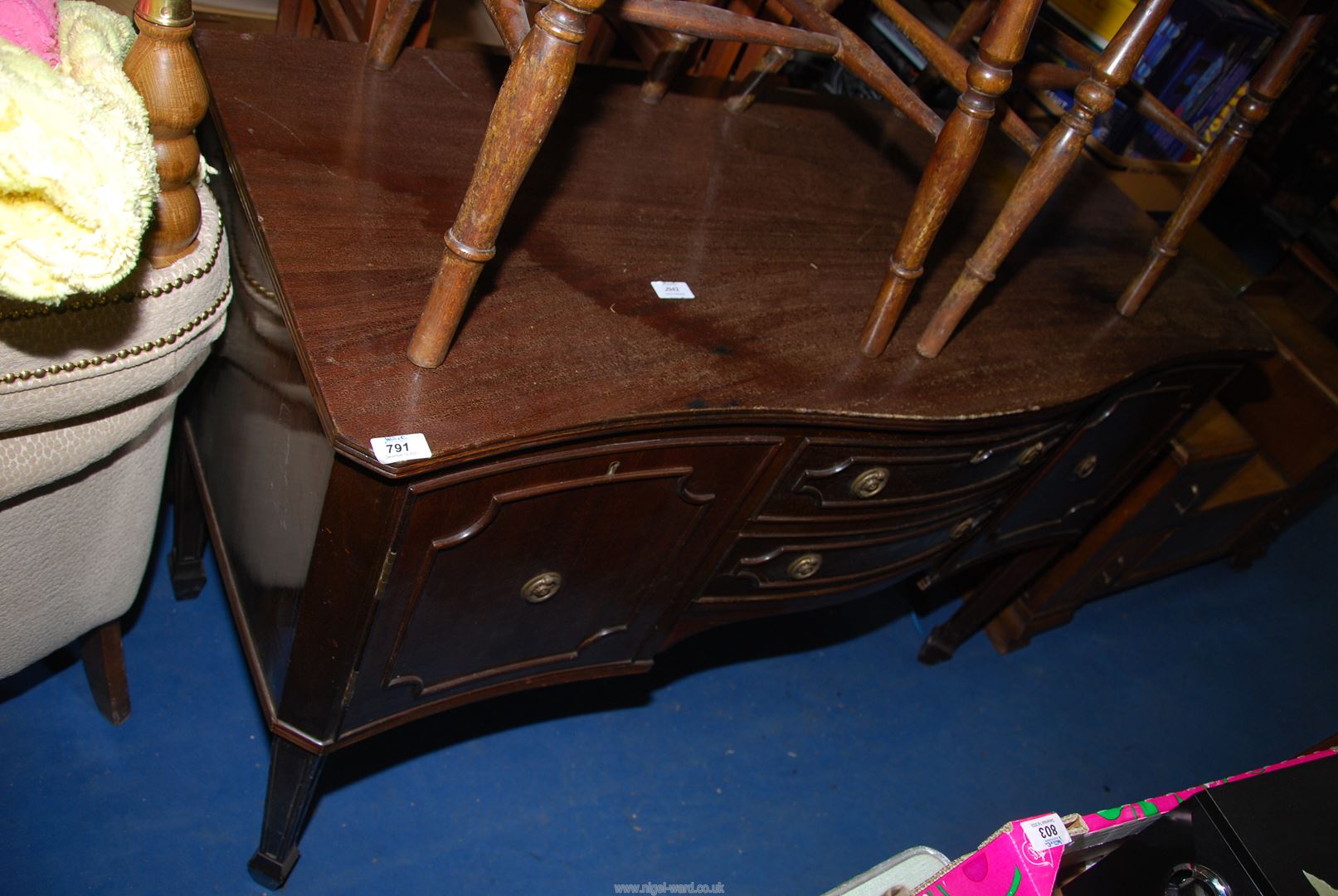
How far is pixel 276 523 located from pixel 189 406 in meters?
0.36

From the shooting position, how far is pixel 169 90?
69 cm

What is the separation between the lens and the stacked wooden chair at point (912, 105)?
2.18 feet

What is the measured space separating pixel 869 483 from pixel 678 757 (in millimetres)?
653

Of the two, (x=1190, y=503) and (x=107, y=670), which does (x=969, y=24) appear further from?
(x=107, y=670)

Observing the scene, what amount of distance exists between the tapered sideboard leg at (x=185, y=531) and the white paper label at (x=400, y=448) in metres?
0.69

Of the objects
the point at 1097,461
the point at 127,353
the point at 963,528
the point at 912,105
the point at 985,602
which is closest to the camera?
the point at 127,353

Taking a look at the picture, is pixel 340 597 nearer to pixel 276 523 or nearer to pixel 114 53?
pixel 276 523

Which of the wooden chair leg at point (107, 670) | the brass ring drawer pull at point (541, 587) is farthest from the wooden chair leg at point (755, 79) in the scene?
the wooden chair leg at point (107, 670)

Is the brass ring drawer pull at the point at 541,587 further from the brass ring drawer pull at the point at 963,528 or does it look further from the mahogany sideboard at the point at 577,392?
the brass ring drawer pull at the point at 963,528

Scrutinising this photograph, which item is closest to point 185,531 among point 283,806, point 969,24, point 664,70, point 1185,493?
point 283,806

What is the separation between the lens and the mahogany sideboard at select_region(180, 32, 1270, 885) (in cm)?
80

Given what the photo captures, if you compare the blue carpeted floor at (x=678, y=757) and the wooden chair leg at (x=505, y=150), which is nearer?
the wooden chair leg at (x=505, y=150)

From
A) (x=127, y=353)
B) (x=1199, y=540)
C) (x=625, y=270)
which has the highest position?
(x=625, y=270)

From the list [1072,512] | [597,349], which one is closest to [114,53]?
[597,349]
